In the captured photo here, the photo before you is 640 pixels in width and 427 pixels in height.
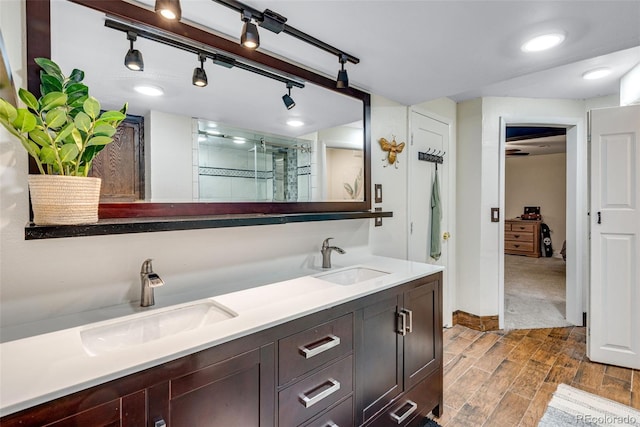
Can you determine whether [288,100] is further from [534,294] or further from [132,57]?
[534,294]

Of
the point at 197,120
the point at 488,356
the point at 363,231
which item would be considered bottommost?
the point at 488,356

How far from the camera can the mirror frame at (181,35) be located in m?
1.05

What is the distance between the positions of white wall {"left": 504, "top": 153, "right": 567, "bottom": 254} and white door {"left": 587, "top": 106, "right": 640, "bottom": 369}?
5034mm

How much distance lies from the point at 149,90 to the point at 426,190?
7.82ft

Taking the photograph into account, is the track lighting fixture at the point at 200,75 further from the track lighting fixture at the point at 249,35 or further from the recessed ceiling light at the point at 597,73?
the recessed ceiling light at the point at 597,73

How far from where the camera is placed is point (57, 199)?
3.15 ft

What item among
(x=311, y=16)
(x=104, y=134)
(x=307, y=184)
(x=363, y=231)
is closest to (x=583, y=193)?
(x=363, y=231)

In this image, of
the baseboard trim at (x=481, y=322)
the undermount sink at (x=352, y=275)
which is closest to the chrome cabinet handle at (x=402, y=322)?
the undermount sink at (x=352, y=275)

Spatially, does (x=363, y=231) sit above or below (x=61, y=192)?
below

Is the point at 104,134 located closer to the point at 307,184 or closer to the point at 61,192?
the point at 61,192

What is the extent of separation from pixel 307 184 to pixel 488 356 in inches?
85.5

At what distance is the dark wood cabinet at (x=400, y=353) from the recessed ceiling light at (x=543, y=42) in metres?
1.38

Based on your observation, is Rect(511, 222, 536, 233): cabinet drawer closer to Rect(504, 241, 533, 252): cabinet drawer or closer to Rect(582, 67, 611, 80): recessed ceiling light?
Rect(504, 241, 533, 252): cabinet drawer

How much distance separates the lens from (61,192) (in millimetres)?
961
